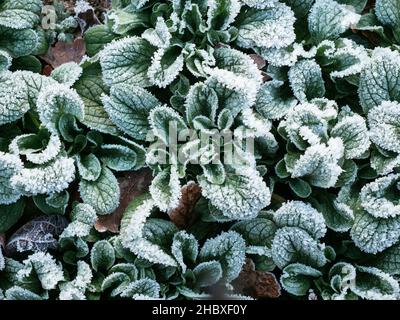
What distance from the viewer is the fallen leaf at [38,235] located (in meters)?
1.86

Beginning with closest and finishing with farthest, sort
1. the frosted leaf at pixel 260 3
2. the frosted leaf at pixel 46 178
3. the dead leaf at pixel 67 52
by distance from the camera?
the frosted leaf at pixel 46 178 < the frosted leaf at pixel 260 3 < the dead leaf at pixel 67 52

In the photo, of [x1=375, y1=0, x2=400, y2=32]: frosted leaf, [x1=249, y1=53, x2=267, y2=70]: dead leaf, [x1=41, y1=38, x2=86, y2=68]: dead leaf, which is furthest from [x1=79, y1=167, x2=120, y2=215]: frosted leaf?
[x1=375, y1=0, x2=400, y2=32]: frosted leaf

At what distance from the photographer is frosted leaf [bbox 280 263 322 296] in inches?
71.0

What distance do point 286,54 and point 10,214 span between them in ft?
3.26

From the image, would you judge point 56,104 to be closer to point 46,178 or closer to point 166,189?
point 46,178

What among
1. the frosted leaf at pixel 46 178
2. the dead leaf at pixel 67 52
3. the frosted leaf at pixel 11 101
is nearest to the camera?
the frosted leaf at pixel 46 178

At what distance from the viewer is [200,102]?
6.06ft

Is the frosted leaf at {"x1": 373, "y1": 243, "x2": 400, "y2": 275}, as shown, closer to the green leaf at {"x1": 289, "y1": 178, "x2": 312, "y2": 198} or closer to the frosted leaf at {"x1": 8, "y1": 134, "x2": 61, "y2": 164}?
the green leaf at {"x1": 289, "y1": 178, "x2": 312, "y2": 198}

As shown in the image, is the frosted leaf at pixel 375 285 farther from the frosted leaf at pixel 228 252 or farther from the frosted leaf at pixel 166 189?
the frosted leaf at pixel 166 189

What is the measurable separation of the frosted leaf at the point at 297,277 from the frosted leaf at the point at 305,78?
52cm

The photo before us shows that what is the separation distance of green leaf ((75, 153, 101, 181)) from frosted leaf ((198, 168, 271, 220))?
0.33m

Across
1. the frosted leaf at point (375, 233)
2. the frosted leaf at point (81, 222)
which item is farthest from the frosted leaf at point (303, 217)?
the frosted leaf at point (81, 222)

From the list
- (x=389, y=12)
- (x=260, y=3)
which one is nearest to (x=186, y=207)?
(x=260, y=3)
